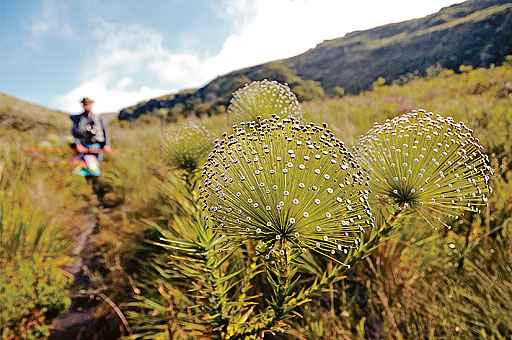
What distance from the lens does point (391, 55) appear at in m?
59.6

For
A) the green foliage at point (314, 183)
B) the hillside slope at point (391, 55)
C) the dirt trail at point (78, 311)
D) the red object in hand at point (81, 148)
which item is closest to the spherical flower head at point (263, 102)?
the green foliage at point (314, 183)

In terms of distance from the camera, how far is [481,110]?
245 inches

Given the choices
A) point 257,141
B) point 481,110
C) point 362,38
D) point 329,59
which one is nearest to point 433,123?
point 257,141

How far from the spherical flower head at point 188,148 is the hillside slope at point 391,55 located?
83.5 ft

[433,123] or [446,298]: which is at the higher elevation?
[433,123]

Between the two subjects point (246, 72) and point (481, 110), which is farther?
point (246, 72)

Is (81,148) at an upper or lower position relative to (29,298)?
upper

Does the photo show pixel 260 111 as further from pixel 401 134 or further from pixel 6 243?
pixel 6 243

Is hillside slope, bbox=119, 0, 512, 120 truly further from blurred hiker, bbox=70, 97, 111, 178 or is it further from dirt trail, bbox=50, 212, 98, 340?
dirt trail, bbox=50, 212, 98, 340

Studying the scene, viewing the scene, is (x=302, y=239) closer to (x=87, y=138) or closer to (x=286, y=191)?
(x=286, y=191)

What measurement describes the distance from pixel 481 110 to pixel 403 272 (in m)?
4.98

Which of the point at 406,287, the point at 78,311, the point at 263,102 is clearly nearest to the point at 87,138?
the point at 78,311

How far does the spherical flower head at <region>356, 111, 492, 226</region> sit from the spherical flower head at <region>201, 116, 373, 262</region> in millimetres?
176

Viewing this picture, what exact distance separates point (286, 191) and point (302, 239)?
0.42 feet
